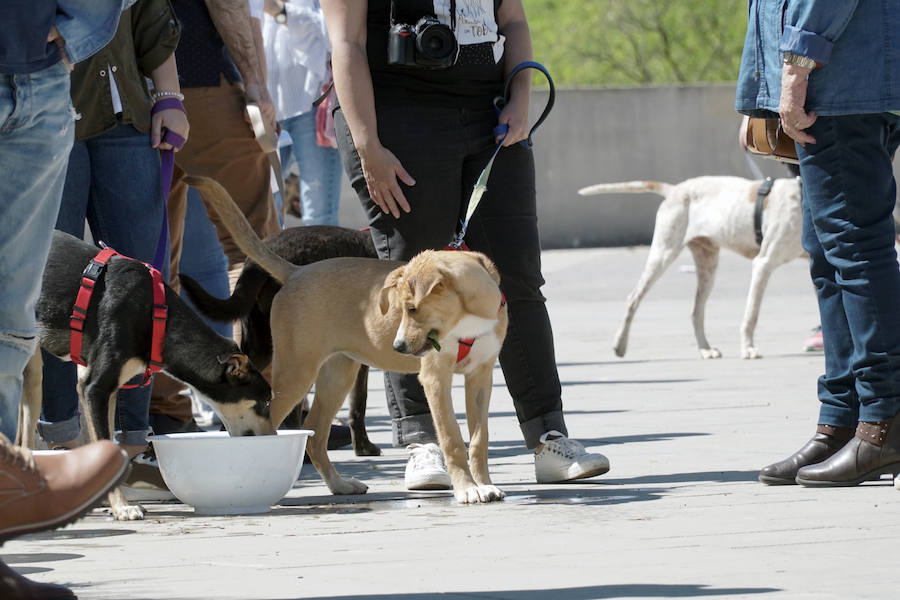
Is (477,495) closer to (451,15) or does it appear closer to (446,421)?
(446,421)

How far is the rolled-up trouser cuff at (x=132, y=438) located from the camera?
5.38 meters

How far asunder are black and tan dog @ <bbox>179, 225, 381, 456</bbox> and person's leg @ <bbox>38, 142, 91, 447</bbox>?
587 mm

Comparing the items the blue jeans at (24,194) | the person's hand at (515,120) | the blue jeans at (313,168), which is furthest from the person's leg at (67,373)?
the blue jeans at (313,168)

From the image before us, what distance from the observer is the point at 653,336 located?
12242 mm

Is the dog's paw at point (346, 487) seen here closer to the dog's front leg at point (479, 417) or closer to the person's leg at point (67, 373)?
the dog's front leg at point (479, 417)

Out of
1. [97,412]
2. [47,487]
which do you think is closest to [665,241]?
[97,412]

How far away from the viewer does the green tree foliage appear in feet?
114

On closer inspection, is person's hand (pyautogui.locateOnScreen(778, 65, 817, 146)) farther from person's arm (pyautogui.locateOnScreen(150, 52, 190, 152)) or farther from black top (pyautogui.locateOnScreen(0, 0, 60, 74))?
black top (pyautogui.locateOnScreen(0, 0, 60, 74))

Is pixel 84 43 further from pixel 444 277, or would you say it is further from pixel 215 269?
pixel 215 269

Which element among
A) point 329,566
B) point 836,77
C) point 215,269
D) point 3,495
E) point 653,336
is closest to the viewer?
point 3,495

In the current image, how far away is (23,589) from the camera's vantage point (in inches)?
119

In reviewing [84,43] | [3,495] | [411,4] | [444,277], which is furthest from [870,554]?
[411,4]

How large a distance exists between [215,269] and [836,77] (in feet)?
10.3

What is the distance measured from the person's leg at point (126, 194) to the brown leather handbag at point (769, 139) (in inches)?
84.7
